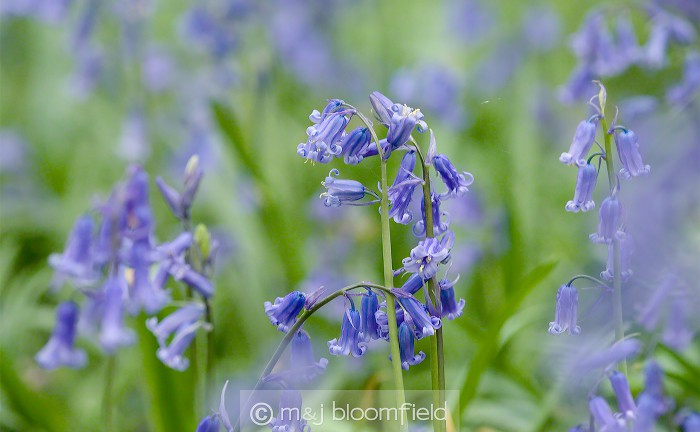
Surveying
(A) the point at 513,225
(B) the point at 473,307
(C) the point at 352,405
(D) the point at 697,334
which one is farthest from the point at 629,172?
(B) the point at 473,307

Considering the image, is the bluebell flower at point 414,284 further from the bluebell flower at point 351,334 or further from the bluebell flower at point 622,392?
the bluebell flower at point 622,392

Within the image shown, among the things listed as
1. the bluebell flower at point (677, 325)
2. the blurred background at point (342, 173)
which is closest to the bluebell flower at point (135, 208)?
the blurred background at point (342, 173)

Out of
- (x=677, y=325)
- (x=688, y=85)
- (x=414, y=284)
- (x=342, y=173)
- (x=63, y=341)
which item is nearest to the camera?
(x=414, y=284)

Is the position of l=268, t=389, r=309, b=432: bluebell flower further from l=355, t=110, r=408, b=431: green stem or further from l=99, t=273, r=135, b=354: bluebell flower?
l=99, t=273, r=135, b=354: bluebell flower

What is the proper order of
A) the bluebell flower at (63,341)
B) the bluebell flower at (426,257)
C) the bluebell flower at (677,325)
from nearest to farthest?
the bluebell flower at (426,257)
the bluebell flower at (677,325)
the bluebell flower at (63,341)

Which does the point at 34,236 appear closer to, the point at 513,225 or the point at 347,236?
the point at 347,236

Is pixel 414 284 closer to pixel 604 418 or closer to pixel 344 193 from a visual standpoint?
pixel 344 193

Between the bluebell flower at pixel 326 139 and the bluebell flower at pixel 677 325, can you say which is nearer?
the bluebell flower at pixel 326 139

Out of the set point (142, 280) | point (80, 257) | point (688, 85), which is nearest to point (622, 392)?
point (142, 280)
